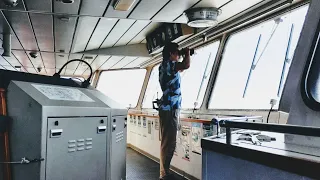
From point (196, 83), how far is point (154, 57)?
1.41 metres

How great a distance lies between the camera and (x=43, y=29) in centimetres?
426

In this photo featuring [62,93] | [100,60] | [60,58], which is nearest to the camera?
[62,93]

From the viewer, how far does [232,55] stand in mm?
4121

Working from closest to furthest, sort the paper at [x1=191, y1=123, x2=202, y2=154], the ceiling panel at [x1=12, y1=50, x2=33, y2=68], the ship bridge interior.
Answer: the ship bridge interior → the paper at [x1=191, y1=123, x2=202, y2=154] → the ceiling panel at [x1=12, y1=50, x2=33, y2=68]

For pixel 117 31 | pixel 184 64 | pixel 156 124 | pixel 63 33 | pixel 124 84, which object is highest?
pixel 117 31

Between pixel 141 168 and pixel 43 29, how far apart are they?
2704 mm

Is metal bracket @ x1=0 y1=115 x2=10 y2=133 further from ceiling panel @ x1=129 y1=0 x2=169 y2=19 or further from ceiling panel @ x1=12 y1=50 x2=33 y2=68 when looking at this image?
ceiling panel @ x1=12 y1=50 x2=33 y2=68

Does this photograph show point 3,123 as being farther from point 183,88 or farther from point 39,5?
point 183,88

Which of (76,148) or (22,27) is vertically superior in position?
(22,27)

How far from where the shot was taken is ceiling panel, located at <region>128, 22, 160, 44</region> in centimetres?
467

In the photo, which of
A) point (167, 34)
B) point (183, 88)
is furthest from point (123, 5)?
point (183, 88)

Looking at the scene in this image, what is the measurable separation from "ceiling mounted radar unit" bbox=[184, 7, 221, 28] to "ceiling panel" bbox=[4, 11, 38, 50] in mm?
1957

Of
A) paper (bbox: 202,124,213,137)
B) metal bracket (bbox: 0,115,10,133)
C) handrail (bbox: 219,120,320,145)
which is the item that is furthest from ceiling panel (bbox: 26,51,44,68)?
handrail (bbox: 219,120,320,145)

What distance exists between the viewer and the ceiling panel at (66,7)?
10.1 ft
